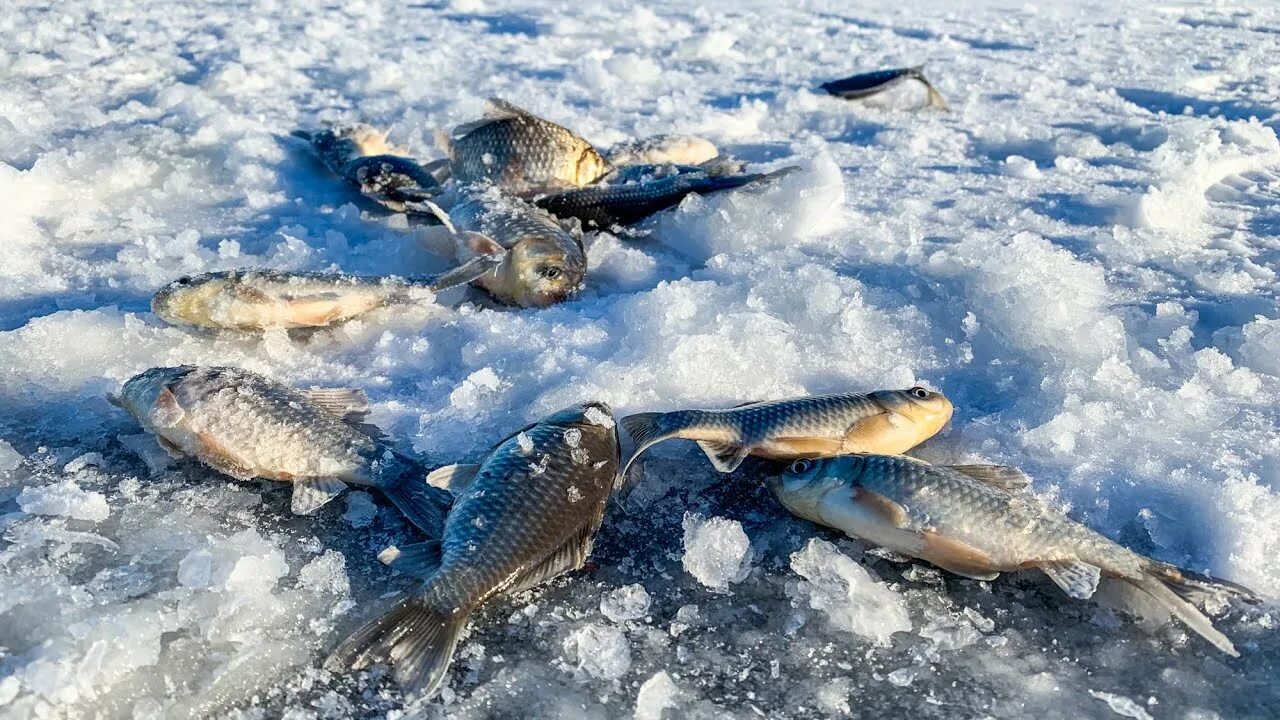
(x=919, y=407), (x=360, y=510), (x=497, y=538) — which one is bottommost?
(x=360, y=510)

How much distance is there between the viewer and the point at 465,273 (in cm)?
394

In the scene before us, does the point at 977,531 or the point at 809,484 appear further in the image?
the point at 809,484

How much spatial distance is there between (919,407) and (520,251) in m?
1.86

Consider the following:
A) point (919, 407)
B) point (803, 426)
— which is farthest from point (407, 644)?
point (919, 407)

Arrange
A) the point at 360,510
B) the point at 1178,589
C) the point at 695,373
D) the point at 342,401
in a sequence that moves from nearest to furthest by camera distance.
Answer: the point at 1178,589
the point at 360,510
the point at 342,401
the point at 695,373

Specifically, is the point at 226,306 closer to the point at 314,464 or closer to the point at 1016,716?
the point at 314,464

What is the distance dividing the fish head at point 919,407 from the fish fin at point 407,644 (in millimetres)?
1554

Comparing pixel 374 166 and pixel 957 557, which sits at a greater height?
pixel 957 557

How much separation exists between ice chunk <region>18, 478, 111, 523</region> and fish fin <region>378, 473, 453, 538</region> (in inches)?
32.9

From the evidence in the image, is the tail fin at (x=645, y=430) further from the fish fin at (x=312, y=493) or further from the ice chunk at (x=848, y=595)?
the fish fin at (x=312, y=493)

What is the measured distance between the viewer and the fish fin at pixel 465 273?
3.91m

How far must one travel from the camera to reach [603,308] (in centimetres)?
408

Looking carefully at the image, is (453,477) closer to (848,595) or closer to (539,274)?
(848,595)

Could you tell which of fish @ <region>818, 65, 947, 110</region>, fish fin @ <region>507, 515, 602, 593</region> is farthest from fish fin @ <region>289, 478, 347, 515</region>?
fish @ <region>818, 65, 947, 110</region>
